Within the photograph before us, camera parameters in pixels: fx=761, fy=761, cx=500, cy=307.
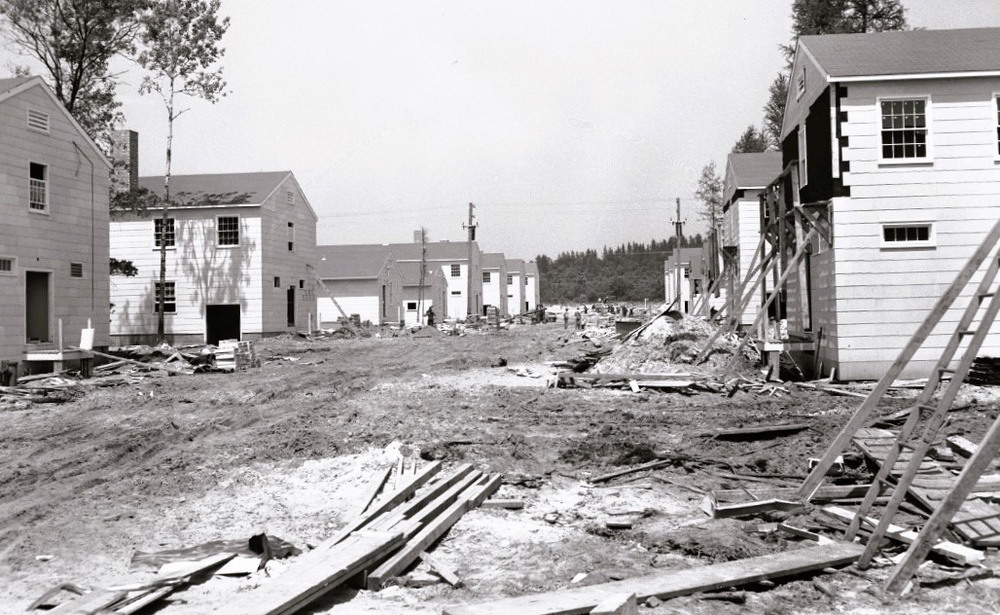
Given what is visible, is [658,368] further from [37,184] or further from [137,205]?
[137,205]

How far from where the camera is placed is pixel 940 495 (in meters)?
7.56

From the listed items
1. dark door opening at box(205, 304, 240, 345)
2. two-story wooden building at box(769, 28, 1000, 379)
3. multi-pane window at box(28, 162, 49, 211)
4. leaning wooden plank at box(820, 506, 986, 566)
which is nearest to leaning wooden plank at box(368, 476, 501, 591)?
leaning wooden plank at box(820, 506, 986, 566)

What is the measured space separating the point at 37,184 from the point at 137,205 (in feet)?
33.8

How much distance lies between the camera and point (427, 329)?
47625mm

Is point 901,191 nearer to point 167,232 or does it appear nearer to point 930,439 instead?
point 930,439

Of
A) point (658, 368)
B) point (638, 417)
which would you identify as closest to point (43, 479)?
point (638, 417)

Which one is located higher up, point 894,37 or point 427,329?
point 894,37

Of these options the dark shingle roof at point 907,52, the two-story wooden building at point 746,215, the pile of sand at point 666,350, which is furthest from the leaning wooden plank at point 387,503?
the two-story wooden building at point 746,215

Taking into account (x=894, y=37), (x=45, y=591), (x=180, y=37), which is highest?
(x=180, y=37)

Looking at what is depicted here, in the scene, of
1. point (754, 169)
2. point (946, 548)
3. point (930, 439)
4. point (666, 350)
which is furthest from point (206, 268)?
point (946, 548)

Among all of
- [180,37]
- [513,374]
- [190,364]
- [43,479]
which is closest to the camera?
[43,479]

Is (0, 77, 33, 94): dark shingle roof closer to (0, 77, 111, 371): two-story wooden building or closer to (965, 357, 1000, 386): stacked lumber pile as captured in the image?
(0, 77, 111, 371): two-story wooden building

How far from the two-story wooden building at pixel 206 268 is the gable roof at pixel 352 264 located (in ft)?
49.4

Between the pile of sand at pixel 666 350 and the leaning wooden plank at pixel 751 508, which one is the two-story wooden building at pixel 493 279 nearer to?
the pile of sand at pixel 666 350
